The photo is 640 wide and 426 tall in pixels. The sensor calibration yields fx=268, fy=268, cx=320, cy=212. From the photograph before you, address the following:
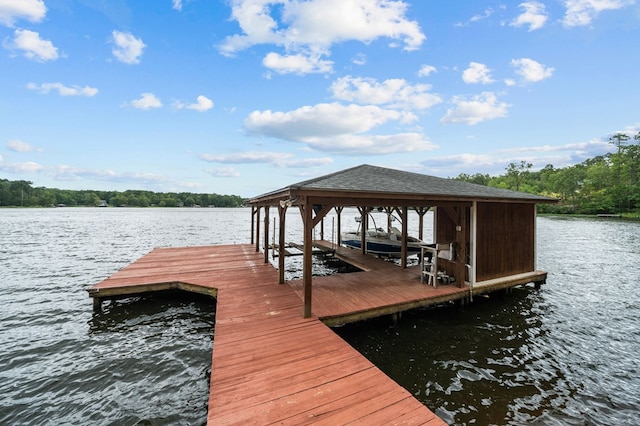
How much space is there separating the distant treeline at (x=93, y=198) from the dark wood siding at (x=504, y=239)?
73.0m

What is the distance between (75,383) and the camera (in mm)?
4434

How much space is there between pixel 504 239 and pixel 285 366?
25.3ft

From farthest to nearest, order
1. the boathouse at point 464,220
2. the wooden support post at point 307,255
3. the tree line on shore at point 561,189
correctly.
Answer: the tree line on shore at point 561,189
the boathouse at point 464,220
the wooden support post at point 307,255

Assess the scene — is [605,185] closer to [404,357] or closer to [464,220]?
[464,220]

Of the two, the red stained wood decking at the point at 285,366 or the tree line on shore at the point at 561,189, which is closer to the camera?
the red stained wood decking at the point at 285,366

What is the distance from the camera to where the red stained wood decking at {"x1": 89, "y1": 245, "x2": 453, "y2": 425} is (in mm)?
2709

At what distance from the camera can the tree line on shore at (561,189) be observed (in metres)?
49.3

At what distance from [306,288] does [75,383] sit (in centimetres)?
410

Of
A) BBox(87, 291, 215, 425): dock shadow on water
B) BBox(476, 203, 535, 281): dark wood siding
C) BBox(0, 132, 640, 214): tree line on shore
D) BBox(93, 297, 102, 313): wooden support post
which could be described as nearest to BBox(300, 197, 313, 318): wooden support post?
BBox(87, 291, 215, 425): dock shadow on water

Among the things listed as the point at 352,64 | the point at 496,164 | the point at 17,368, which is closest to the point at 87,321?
the point at 17,368

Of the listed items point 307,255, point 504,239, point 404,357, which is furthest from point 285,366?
point 504,239

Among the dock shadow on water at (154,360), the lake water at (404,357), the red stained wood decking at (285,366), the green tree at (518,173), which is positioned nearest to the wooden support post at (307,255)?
the red stained wood decking at (285,366)

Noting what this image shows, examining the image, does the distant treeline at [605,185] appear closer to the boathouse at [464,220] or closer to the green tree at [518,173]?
the green tree at [518,173]

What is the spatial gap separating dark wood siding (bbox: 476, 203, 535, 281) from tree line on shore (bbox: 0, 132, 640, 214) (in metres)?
53.2
